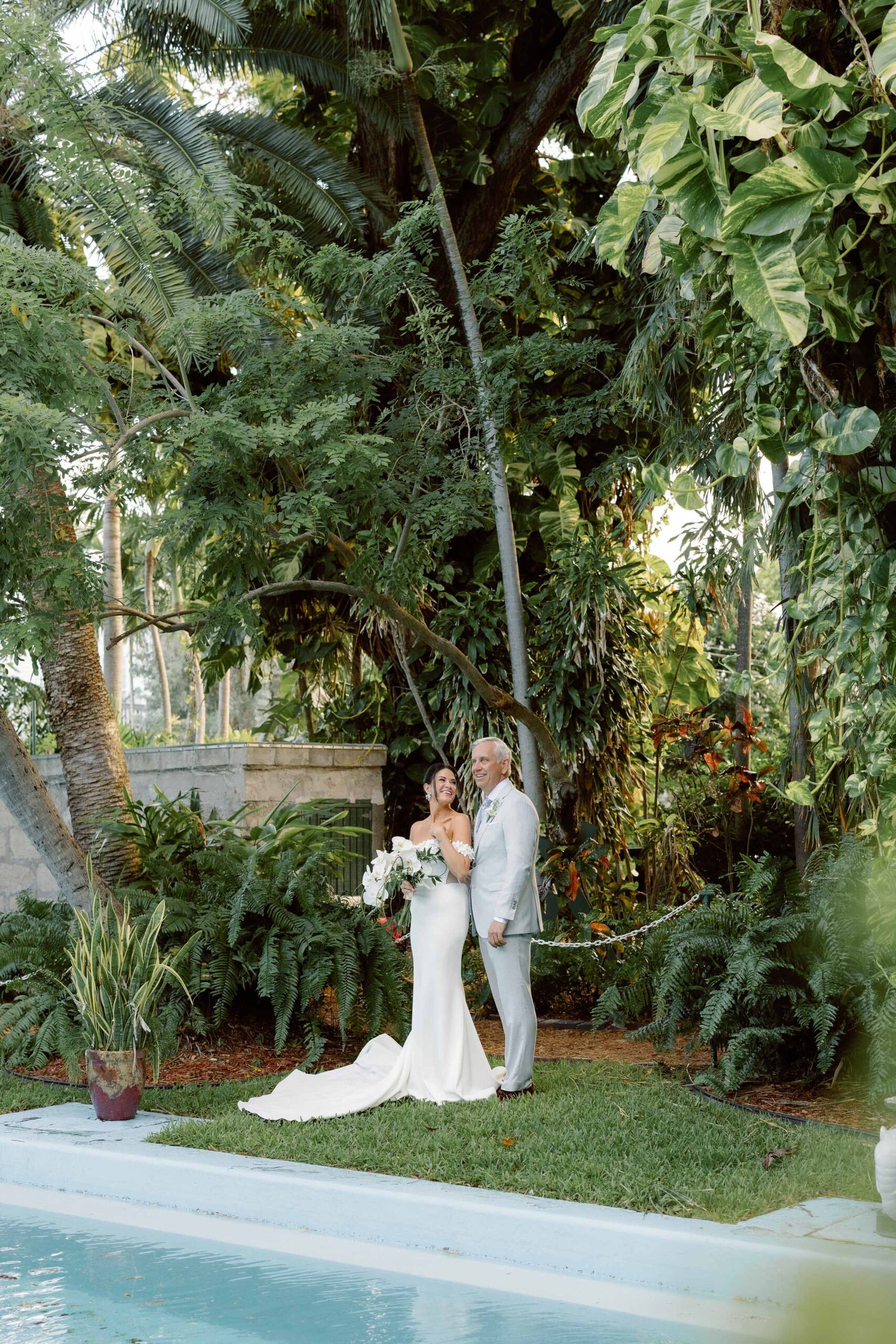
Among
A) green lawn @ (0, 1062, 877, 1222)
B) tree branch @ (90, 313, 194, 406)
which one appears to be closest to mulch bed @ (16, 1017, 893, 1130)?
green lawn @ (0, 1062, 877, 1222)

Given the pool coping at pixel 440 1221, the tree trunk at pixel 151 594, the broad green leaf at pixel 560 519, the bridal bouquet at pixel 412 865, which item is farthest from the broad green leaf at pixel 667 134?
the tree trunk at pixel 151 594

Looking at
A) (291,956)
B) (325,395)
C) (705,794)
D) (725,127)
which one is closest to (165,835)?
(291,956)

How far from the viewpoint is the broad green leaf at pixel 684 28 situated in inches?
86.7

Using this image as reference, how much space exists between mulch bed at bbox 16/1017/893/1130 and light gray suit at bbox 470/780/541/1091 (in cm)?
119

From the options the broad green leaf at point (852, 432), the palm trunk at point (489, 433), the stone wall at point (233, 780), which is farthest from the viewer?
the stone wall at point (233, 780)

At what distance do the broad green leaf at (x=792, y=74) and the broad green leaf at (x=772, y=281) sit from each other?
0.79ft

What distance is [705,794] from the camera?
13570 millimetres

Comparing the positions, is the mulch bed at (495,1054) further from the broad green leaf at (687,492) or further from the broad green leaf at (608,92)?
the broad green leaf at (608,92)

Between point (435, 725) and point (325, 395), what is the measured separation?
6.16m

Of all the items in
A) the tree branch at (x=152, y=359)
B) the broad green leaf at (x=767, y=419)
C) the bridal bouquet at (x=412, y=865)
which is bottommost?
the bridal bouquet at (x=412, y=865)

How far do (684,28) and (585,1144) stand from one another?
5.23 m

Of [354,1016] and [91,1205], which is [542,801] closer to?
[354,1016]

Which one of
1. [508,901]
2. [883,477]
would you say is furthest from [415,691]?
[883,477]

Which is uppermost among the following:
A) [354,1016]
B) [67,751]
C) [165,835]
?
[67,751]
